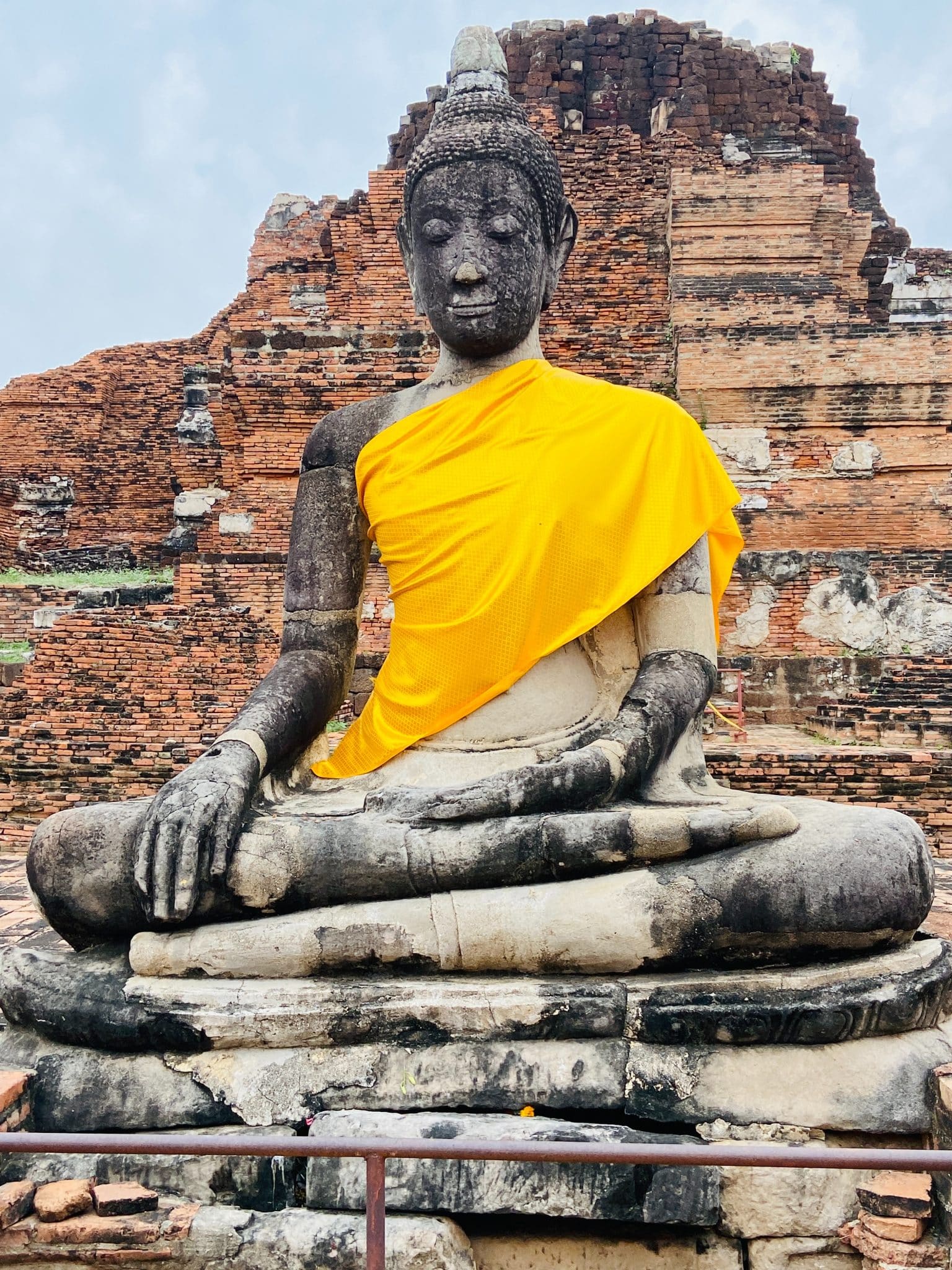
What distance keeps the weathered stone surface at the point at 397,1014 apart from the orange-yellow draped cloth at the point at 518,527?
946 mm

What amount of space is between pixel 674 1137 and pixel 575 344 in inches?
452

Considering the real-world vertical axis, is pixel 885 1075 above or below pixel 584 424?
below

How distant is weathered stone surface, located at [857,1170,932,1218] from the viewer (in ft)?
7.09

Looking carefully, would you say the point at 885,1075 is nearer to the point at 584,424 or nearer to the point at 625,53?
the point at 584,424

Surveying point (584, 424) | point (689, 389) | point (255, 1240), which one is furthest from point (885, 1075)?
point (689, 389)

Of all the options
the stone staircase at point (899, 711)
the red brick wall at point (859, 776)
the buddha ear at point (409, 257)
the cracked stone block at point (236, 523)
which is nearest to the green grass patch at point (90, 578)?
the cracked stone block at point (236, 523)

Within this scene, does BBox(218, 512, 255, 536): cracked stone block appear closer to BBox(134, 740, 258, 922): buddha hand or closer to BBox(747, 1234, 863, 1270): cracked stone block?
BBox(134, 740, 258, 922): buddha hand

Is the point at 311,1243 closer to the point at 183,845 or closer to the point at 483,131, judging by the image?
the point at 183,845

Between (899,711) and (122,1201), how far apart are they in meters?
6.95

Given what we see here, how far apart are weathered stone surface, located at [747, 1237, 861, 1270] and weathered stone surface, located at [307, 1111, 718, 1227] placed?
0.17 meters

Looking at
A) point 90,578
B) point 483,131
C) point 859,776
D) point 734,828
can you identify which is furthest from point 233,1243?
point 90,578

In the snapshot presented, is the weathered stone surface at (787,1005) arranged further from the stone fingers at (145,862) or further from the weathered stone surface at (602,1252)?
the stone fingers at (145,862)

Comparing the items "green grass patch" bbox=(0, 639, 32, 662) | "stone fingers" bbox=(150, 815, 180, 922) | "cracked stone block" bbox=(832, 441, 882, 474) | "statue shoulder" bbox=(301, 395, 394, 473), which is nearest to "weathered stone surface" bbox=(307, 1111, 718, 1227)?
"stone fingers" bbox=(150, 815, 180, 922)

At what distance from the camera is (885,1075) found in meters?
2.37
